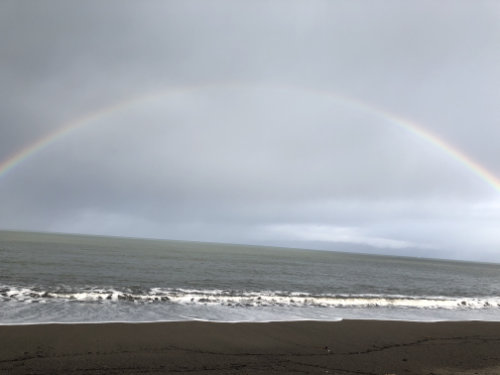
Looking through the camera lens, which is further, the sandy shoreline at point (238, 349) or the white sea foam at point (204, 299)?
the white sea foam at point (204, 299)

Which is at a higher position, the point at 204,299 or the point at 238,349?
the point at 238,349

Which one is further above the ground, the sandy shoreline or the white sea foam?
the sandy shoreline

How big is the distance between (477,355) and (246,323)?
30.9ft

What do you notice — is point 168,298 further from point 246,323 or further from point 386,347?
point 386,347

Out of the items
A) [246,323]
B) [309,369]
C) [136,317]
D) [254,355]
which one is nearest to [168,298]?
[136,317]

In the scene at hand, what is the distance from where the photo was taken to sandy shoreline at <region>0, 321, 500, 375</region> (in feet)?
30.9

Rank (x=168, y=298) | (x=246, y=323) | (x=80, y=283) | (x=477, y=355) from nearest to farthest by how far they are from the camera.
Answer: (x=477, y=355), (x=246, y=323), (x=168, y=298), (x=80, y=283)

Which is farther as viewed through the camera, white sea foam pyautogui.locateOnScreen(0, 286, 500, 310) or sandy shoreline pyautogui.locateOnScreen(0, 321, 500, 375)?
white sea foam pyautogui.locateOnScreen(0, 286, 500, 310)

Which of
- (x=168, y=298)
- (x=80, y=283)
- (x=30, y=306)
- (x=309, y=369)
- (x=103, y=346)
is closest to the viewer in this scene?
(x=309, y=369)

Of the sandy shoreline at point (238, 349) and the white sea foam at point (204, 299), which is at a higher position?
the sandy shoreline at point (238, 349)

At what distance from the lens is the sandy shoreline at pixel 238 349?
30.9 ft

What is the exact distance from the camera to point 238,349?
11.6m

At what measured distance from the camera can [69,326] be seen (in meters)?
13.5

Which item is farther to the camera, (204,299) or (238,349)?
(204,299)
